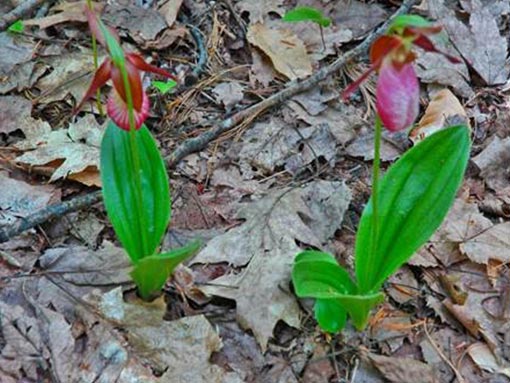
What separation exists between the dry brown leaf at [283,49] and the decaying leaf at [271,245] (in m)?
0.54

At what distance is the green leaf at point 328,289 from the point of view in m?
1.49

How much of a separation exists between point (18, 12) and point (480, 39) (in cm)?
161

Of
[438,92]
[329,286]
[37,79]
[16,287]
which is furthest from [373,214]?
[37,79]

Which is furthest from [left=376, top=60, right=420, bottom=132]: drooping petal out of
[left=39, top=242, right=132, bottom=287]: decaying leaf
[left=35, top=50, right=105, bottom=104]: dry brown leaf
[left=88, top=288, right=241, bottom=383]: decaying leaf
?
[left=35, top=50, right=105, bottom=104]: dry brown leaf

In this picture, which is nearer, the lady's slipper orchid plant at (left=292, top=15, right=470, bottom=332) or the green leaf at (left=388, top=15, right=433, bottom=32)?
the green leaf at (left=388, top=15, right=433, bottom=32)

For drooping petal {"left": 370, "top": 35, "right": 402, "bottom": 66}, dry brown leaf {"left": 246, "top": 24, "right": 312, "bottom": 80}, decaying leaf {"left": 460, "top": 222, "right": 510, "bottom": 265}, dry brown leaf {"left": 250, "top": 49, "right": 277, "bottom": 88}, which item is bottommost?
decaying leaf {"left": 460, "top": 222, "right": 510, "bottom": 265}

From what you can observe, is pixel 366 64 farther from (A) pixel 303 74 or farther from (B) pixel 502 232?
(B) pixel 502 232

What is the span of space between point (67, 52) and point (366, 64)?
102 cm

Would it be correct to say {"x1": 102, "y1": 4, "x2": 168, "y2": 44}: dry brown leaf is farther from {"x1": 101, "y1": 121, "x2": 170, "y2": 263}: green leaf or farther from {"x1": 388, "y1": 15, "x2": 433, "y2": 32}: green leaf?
{"x1": 388, "y1": 15, "x2": 433, "y2": 32}: green leaf

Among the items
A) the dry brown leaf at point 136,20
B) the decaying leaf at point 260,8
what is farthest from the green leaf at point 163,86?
the decaying leaf at point 260,8

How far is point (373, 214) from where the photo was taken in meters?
1.43

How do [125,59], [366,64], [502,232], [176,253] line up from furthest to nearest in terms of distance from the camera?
[366,64], [502,232], [176,253], [125,59]

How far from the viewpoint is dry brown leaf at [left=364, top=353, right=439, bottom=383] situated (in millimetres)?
1525

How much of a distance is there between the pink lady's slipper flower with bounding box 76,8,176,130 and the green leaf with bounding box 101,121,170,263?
20 centimetres
